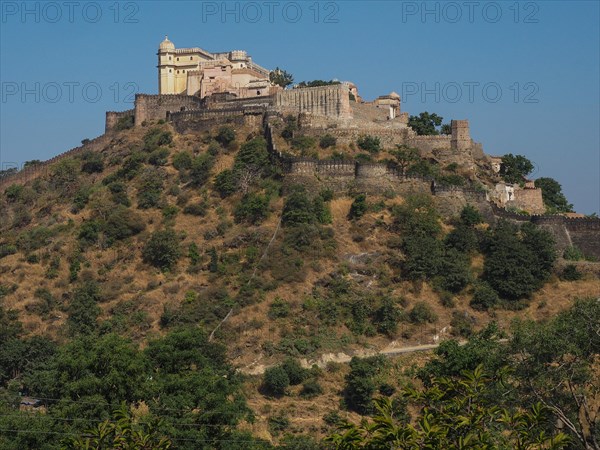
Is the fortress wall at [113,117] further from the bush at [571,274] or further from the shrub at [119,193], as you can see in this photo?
the bush at [571,274]

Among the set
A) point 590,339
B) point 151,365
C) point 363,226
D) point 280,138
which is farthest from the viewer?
point 280,138

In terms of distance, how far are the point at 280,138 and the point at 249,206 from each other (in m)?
6.98

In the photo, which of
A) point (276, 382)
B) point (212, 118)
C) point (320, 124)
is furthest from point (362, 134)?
point (276, 382)

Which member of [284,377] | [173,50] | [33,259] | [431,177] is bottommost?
[284,377]

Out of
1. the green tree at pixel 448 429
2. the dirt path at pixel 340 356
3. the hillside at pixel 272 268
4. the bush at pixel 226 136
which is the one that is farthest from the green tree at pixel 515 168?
the green tree at pixel 448 429

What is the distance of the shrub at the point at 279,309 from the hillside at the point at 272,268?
0.19 ft

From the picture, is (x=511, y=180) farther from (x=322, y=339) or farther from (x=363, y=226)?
(x=322, y=339)

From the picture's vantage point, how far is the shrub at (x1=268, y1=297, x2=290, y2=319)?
1802 inches

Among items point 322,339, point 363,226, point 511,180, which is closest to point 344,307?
point 322,339

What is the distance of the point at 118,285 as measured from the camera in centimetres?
5000

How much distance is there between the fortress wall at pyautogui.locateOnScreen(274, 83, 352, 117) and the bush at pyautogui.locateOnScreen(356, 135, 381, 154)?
8.14ft

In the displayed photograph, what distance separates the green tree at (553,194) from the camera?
62750 millimetres

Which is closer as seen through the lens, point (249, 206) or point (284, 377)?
point (284, 377)

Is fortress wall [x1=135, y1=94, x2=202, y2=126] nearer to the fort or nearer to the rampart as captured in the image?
the fort
